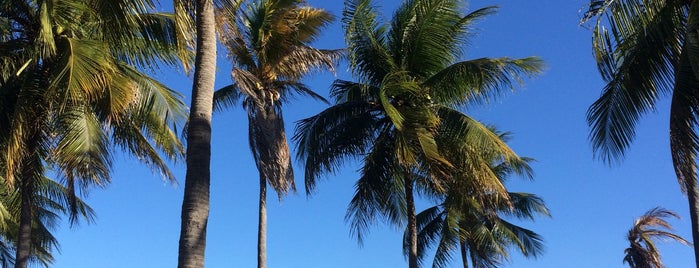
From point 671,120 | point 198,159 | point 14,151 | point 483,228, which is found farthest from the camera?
point 483,228

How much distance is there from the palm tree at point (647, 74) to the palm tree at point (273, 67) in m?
7.73

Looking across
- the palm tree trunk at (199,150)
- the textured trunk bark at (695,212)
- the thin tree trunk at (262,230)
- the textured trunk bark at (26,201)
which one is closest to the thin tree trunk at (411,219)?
the thin tree trunk at (262,230)

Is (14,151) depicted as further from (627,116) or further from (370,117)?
(627,116)

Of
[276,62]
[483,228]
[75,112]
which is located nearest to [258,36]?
[276,62]

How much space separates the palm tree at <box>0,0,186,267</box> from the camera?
1380 cm

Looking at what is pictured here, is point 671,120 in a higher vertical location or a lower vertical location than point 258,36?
lower

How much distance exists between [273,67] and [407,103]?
305 centimetres

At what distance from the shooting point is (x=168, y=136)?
57.1 feet

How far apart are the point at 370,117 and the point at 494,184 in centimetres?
301

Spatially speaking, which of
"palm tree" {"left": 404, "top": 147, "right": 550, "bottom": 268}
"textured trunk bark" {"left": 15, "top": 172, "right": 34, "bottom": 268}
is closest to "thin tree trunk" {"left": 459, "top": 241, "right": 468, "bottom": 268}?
"palm tree" {"left": 404, "top": 147, "right": 550, "bottom": 268}

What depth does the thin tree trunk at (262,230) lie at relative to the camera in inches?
689

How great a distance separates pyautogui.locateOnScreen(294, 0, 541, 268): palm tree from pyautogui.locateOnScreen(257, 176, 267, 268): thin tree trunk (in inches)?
37.1

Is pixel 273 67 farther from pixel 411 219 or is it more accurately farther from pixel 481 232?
pixel 481 232

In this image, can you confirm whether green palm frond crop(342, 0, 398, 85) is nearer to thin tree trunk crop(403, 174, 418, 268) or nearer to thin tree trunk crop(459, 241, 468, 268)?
thin tree trunk crop(403, 174, 418, 268)
